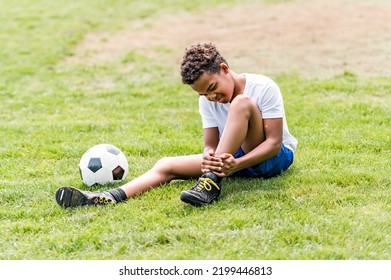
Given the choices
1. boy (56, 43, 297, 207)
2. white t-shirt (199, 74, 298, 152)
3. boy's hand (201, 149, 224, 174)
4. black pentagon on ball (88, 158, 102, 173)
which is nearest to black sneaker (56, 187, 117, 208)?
boy (56, 43, 297, 207)

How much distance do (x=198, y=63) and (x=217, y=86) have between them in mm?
198

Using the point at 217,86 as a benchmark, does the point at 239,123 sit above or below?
below

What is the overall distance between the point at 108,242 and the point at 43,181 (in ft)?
4.37

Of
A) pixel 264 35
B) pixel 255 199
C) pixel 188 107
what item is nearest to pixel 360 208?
pixel 255 199

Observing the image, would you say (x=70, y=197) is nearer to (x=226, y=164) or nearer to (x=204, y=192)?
(x=204, y=192)

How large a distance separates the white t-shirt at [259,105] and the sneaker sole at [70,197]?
3.34 feet

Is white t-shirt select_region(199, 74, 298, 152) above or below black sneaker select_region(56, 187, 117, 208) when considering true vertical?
above

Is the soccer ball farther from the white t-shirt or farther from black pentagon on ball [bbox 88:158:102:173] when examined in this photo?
the white t-shirt

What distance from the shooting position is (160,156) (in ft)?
17.8

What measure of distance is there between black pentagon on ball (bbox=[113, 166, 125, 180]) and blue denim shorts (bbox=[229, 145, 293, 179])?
0.79 meters

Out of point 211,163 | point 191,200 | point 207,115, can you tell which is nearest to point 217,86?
point 207,115

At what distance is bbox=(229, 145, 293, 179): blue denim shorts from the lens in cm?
451

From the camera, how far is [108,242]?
3701 millimetres

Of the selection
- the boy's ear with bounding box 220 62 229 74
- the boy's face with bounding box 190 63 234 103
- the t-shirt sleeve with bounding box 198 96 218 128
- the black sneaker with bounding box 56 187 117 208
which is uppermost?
the boy's ear with bounding box 220 62 229 74
